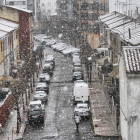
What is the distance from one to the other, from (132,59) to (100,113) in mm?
12688

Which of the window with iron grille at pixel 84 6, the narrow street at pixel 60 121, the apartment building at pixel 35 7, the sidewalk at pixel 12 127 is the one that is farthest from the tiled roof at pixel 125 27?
the apartment building at pixel 35 7

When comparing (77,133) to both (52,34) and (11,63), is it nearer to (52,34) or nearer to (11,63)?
(11,63)

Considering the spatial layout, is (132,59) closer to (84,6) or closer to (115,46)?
(115,46)

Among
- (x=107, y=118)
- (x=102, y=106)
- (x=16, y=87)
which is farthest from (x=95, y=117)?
(x=16, y=87)

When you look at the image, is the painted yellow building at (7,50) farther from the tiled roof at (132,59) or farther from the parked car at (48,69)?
the tiled roof at (132,59)

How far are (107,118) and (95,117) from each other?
0.97m

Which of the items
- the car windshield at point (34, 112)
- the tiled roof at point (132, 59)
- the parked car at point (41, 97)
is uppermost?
the tiled roof at point (132, 59)

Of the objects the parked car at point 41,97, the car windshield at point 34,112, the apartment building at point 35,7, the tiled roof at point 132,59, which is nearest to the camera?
the tiled roof at point 132,59

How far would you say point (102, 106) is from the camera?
32406mm

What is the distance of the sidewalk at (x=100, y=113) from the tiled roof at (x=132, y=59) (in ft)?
26.7

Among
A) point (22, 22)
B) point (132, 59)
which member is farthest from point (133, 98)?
point (22, 22)

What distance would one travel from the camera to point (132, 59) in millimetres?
18344

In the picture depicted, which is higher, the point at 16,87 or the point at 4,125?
the point at 16,87

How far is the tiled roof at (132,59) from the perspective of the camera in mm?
17828
